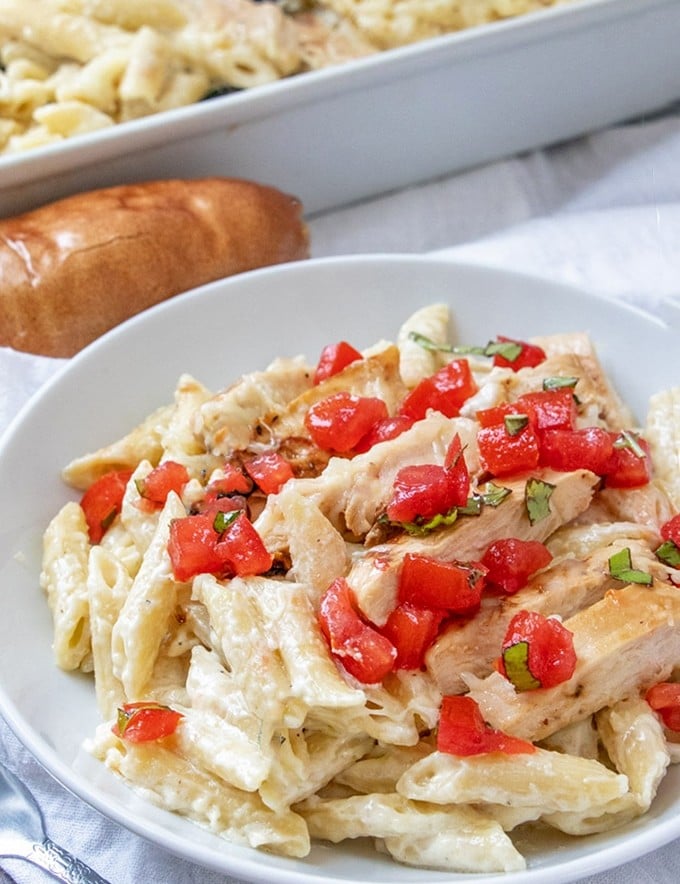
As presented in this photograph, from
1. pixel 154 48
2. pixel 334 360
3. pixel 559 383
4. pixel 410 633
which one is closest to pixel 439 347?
pixel 334 360

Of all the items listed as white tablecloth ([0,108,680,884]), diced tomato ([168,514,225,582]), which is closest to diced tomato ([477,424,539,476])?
diced tomato ([168,514,225,582])

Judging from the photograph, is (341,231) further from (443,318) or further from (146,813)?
(146,813)

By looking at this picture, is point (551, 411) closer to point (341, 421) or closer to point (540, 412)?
point (540, 412)

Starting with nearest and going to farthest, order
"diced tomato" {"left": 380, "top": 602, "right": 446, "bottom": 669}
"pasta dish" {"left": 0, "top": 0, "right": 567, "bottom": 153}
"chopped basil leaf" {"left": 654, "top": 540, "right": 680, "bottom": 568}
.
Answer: "diced tomato" {"left": 380, "top": 602, "right": 446, "bottom": 669}
"chopped basil leaf" {"left": 654, "top": 540, "right": 680, "bottom": 568}
"pasta dish" {"left": 0, "top": 0, "right": 567, "bottom": 153}

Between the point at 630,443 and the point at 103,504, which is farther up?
the point at 630,443

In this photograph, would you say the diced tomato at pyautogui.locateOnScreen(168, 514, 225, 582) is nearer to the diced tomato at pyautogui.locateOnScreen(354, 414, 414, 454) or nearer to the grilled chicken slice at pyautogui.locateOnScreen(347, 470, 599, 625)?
the grilled chicken slice at pyautogui.locateOnScreen(347, 470, 599, 625)

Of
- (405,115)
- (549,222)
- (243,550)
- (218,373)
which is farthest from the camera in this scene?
(405,115)

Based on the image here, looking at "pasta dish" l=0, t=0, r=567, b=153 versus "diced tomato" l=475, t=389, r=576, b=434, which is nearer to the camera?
"diced tomato" l=475, t=389, r=576, b=434

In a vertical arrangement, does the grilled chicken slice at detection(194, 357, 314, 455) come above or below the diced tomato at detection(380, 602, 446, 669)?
above

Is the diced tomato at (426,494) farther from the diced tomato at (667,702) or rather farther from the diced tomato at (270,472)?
the diced tomato at (667,702)
